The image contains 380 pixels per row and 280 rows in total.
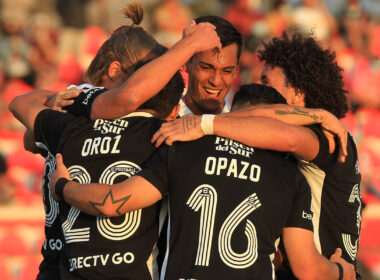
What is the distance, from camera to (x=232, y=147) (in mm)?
2912

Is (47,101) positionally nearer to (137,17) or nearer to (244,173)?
(137,17)

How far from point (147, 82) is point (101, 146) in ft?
1.24

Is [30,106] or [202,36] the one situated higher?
[202,36]

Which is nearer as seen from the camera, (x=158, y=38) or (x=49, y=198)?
(x=49, y=198)

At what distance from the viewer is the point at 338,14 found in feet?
31.9

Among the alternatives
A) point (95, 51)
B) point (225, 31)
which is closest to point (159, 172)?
point (225, 31)

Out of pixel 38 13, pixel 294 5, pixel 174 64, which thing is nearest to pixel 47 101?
pixel 174 64

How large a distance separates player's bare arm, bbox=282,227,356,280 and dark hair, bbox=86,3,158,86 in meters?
1.21

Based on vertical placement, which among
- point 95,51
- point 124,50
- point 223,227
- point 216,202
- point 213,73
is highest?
point 95,51

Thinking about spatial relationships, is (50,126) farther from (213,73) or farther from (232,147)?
(213,73)

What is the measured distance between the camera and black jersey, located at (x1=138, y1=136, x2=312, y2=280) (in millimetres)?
2793

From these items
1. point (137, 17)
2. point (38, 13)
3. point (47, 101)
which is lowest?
point (47, 101)

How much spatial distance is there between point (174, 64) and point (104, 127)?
0.46m

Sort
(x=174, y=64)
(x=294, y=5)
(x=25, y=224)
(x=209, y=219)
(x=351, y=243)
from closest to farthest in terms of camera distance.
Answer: (x=209, y=219) → (x=174, y=64) → (x=351, y=243) → (x=25, y=224) → (x=294, y=5)
